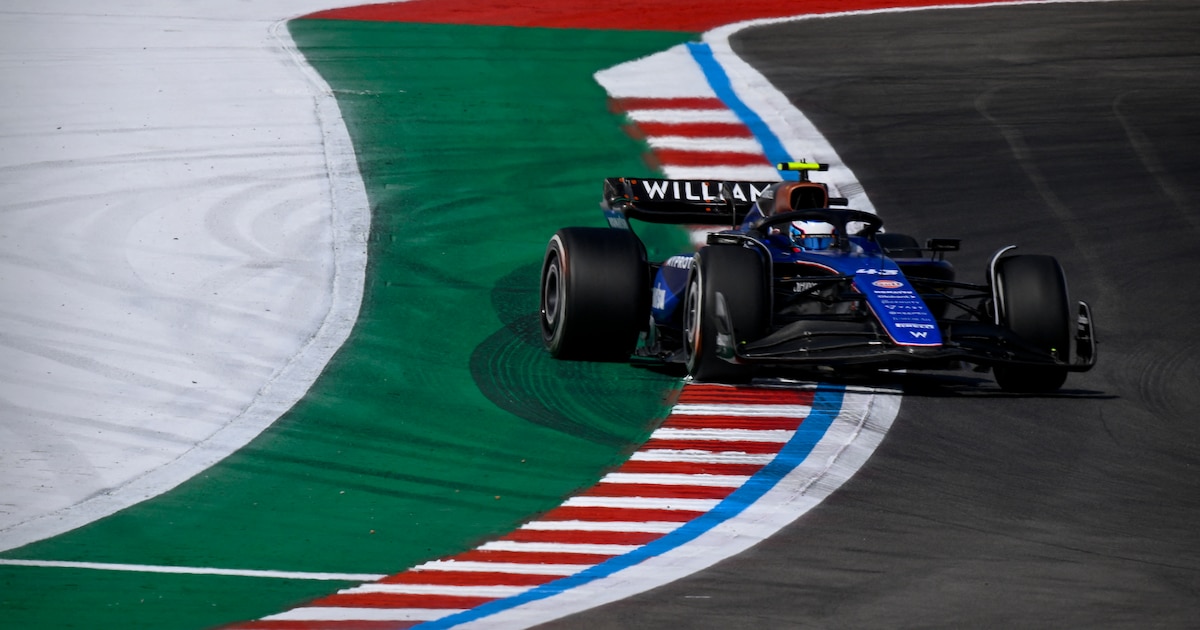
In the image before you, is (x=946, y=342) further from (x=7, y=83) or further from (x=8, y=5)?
(x=8, y=5)

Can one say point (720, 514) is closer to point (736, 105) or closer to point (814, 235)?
point (814, 235)

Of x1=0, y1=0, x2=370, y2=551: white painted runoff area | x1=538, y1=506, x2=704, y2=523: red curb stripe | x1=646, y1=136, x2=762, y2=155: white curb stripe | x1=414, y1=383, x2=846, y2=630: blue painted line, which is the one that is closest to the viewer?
x1=414, y1=383, x2=846, y2=630: blue painted line

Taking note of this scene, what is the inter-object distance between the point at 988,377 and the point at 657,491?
3.94m

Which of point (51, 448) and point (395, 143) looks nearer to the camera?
point (51, 448)

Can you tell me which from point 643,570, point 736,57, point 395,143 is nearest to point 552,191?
point 395,143

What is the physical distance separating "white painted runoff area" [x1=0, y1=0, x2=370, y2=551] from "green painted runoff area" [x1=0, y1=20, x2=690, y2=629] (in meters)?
0.34

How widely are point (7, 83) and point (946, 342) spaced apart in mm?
12684

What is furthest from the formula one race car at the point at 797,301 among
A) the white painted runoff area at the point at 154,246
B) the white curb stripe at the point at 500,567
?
the white curb stripe at the point at 500,567

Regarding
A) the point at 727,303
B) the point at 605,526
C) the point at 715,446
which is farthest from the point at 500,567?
the point at 727,303

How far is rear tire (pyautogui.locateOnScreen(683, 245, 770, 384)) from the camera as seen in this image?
33.7 ft

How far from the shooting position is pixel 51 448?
9.78 metres

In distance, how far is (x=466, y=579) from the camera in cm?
Result: 754

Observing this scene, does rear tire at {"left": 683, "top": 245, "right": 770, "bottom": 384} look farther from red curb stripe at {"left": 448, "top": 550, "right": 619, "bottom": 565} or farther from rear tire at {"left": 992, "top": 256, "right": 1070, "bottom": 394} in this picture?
red curb stripe at {"left": 448, "top": 550, "right": 619, "bottom": 565}

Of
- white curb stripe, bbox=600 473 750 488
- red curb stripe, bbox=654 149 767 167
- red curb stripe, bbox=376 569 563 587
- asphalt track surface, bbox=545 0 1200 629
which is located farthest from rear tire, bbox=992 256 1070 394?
red curb stripe, bbox=654 149 767 167
